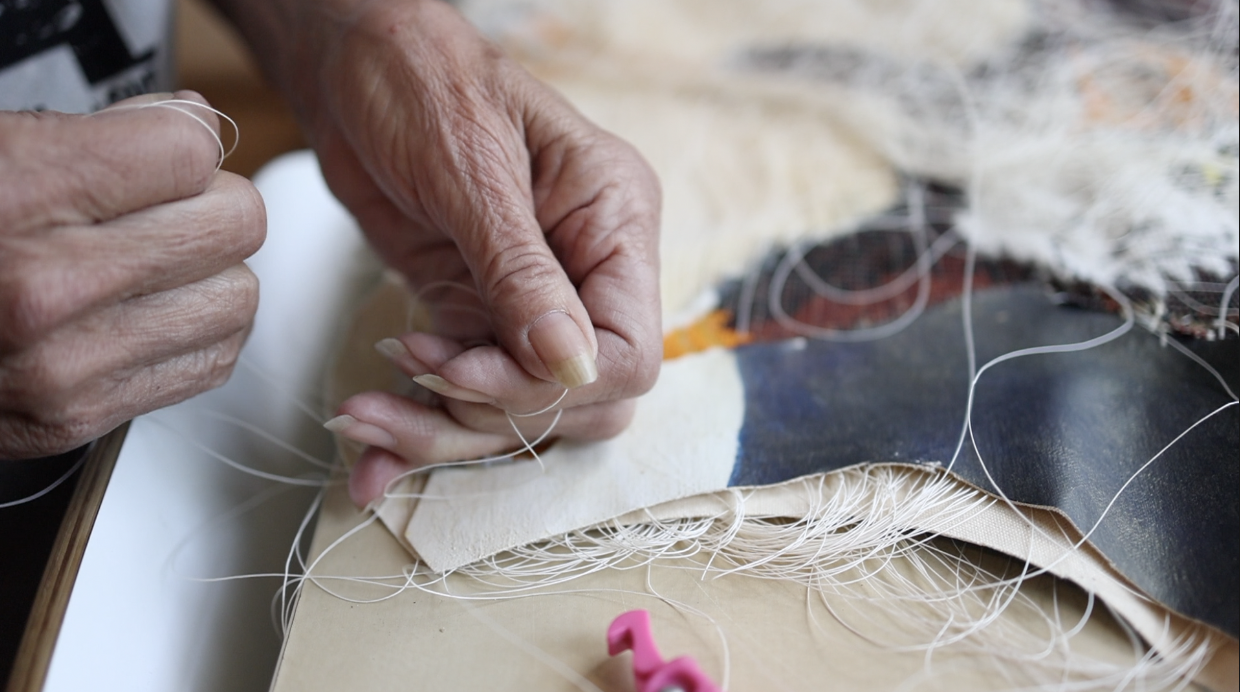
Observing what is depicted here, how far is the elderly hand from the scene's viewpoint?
2.19ft

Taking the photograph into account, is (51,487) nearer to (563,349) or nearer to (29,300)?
(29,300)

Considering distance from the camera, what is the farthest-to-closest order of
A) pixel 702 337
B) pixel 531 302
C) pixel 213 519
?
1. pixel 702 337
2. pixel 213 519
3. pixel 531 302

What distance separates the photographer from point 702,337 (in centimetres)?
91

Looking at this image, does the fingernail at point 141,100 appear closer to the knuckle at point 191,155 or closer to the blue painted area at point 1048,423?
the knuckle at point 191,155

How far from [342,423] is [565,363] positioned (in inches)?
8.7

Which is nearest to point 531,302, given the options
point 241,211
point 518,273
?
point 518,273

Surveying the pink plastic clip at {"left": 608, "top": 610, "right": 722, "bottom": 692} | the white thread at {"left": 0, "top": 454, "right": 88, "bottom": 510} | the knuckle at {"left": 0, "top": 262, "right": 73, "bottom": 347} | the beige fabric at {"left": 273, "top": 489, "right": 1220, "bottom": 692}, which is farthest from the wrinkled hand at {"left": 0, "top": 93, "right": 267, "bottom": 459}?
the pink plastic clip at {"left": 608, "top": 610, "right": 722, "bottom": 692}

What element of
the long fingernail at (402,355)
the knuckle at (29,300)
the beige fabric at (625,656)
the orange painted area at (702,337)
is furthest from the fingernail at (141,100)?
the orange painted area at (702,337)

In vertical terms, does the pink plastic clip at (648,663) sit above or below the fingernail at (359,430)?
below

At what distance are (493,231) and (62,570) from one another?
44cm

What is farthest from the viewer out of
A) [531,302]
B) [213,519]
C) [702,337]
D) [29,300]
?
[702,337]

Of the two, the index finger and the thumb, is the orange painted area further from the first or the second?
the index finger

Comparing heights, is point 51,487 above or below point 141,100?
below

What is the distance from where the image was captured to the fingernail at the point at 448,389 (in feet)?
2.19
